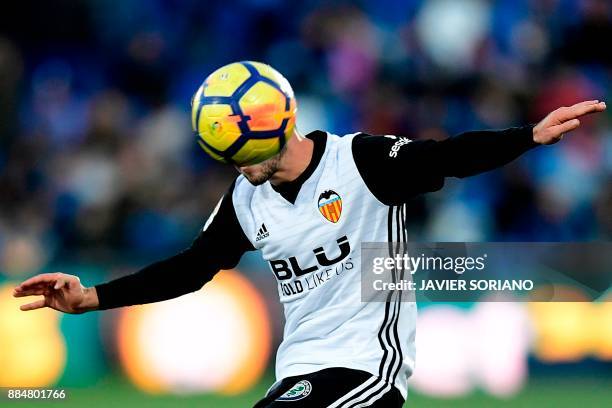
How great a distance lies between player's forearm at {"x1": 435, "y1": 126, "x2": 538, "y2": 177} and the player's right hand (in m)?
2.19

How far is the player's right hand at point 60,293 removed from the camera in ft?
22.2

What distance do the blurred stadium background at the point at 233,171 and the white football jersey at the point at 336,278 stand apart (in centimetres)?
499

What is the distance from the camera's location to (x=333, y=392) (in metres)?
6.30

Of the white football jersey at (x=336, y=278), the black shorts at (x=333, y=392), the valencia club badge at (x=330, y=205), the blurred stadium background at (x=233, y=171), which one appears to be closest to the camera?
the black shorts at (x=333, y=392)

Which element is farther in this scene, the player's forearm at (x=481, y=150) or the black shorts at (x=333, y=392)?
the black shorts at (x=333, y=392)

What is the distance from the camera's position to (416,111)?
51.2ft

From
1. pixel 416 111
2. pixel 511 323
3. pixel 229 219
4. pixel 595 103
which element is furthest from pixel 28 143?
pixel 595 103

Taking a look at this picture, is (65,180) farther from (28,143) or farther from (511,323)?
(511,323)

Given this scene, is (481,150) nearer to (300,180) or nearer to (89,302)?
(300,180)

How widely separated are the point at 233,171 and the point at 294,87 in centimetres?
158

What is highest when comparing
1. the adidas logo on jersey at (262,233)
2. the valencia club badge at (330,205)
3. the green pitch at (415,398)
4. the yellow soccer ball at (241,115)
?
the yellow soccer ball at (241,115)

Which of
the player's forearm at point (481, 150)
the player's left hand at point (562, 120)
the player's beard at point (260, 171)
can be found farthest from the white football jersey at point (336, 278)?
the player's left hand at point (562, 120)

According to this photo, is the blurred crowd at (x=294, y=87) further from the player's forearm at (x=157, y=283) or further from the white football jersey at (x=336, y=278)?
the white football jersey at (x=336, y=278)

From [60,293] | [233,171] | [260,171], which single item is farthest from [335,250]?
[233,171]
